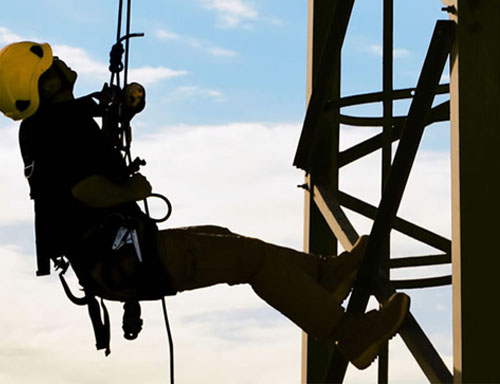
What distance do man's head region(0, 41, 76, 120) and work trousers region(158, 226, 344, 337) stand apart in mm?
1115

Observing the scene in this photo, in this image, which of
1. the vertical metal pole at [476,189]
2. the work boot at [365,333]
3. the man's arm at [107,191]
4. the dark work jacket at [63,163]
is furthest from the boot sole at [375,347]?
the dark work jacket at [63,163]

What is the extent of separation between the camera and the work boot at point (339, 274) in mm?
8031

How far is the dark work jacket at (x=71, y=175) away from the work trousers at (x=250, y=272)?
0.49 ft

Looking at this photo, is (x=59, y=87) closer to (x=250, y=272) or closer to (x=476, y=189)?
(x=250, y=272)

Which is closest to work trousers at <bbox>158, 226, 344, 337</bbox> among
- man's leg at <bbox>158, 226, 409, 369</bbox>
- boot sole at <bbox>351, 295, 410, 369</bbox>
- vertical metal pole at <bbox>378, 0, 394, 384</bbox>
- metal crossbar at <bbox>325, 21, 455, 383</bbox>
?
man's leg at <bbox>158, 226, 409, 369</bbox>

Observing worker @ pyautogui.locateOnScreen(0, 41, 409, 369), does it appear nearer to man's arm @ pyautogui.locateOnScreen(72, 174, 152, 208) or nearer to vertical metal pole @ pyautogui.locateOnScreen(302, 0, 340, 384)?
man's arm @ pyautogui.locateOnScreen(72, 174, 152, 208)

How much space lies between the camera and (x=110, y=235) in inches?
291

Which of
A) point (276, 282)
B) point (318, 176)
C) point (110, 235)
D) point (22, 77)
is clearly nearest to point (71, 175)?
point (110, 235)

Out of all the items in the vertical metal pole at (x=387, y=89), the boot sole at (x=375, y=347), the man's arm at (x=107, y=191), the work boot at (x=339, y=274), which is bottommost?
the boot sole at (x=375, y=347)

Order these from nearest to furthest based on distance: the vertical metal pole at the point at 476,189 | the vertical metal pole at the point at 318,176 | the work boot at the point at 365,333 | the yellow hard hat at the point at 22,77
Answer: the vertical metal pole at the point at 476,189 → the yellow hard hat at the point at 22,77 → the work boot at the point at 365,333 → the vertical metal pole at the point at 318,176

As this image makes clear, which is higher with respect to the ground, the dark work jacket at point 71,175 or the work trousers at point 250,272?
the dark work jacket at point 71,175

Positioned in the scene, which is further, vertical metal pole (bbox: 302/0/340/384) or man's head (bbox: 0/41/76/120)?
vertical metal pole (bbox: 302/0/340/384)

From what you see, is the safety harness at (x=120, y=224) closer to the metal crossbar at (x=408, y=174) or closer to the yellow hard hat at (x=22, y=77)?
the yellow hard hat at (x=22, y=77)

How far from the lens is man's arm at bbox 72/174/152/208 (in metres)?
7.24
